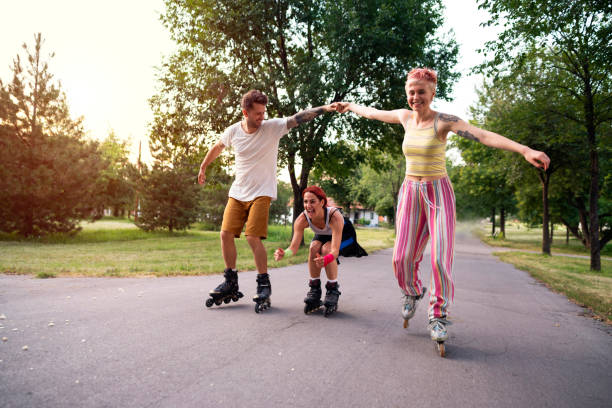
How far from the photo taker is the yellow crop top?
3.26 meters

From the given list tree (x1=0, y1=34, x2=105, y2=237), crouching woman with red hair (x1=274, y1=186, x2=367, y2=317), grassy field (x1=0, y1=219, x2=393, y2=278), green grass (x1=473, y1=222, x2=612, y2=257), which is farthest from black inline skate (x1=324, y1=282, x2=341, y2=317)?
green grass (x1=473, y1=222, x2=612, y2=257)

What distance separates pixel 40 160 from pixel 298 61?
43.3ft

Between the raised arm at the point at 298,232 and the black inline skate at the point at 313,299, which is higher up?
the raised arm at the point at 298,232

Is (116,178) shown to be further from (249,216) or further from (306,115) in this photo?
(306,115)

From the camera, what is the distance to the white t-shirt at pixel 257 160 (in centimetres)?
433

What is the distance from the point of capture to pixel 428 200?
3.33m

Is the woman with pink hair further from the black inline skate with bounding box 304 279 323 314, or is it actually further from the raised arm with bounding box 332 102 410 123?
the black inline skate with bounding box 304 279 323 314

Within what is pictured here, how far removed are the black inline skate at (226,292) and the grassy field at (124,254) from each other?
2909 millimetres

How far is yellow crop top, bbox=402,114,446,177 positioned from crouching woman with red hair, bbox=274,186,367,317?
1.11 meters

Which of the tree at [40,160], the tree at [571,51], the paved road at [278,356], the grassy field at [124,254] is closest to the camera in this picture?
the paved road at [278,356]

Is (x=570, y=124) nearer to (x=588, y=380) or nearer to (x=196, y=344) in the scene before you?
(x=588, y=380)

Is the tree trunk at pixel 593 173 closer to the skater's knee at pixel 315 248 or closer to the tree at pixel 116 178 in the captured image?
the skater's knee at pixel 315 248

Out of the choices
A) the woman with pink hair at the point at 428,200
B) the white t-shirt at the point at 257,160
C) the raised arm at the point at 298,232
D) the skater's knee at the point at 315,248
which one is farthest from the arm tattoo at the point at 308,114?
the skater's knee at the point at 315,248

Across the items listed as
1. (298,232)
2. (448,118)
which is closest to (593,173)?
(448,118)
